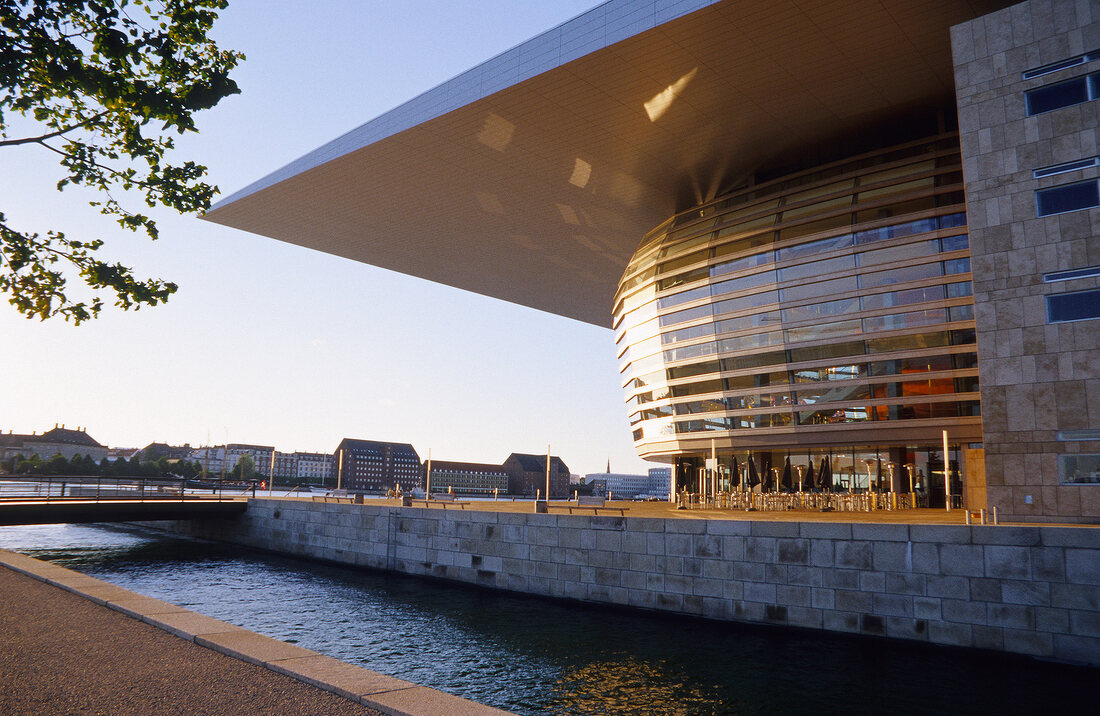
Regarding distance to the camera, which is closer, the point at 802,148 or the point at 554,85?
the point at 554,85

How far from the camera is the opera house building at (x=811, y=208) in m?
17.9

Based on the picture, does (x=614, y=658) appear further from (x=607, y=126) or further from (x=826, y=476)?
(x=607, y=126)

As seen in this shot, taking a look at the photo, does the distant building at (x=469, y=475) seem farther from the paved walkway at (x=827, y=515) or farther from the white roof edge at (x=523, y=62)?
the white roof edge at (x=523, y=62)

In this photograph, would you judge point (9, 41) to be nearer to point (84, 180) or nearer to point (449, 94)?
point (84, 180)

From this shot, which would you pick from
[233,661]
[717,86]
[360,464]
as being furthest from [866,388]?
[360,464]

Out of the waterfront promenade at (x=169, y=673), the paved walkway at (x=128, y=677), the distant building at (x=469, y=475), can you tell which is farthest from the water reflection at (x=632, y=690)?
the distant building at (x=469, y=475)

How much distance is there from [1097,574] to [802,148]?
21278 millimetres

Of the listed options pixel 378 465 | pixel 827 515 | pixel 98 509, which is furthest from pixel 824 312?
pixel 378 465

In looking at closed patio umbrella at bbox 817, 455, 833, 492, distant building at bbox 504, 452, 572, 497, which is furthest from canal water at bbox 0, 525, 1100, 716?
distant building at bbox 504, 452, 572, 497

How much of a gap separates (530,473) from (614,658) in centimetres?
15199

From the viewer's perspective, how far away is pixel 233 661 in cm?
726

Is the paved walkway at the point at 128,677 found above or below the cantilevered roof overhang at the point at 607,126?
below

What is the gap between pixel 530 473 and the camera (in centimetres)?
16450

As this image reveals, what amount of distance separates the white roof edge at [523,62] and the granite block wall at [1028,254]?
7918mm
